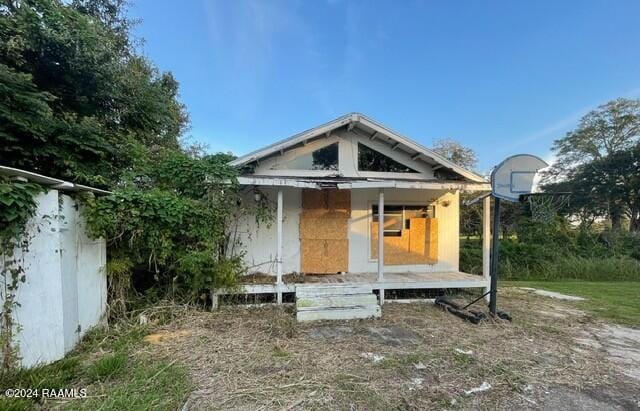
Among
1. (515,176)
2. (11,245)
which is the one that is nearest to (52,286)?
(11,245)

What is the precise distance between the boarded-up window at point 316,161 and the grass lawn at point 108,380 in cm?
511

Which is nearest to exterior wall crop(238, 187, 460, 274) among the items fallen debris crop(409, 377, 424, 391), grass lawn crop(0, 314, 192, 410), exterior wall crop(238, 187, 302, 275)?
exterior wall crop(238, 187, 302, 275)

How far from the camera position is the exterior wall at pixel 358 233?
25.3 feet

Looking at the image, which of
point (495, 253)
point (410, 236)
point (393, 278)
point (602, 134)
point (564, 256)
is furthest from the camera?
point (602, 134)

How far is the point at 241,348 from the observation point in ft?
14.3

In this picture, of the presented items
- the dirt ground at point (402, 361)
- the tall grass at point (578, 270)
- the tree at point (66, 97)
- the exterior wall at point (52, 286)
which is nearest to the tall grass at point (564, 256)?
the tall grass at point (578, 270)

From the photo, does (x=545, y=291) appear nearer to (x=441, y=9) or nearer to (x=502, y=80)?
(x=502, y=80)

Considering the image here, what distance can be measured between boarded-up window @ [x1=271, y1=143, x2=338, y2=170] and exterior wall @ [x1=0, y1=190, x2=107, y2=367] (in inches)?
181

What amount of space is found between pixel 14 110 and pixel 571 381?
1055cm


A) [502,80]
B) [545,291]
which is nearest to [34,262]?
[545,291]

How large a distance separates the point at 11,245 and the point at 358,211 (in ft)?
22.2

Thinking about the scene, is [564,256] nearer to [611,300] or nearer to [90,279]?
[611,300]

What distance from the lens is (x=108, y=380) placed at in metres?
3.37

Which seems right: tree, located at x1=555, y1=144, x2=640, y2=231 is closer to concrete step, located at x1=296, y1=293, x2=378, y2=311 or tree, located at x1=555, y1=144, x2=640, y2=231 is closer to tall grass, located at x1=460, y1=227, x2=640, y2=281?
tall grass, located at x1=460, y1=227, x2=640, y2=281
